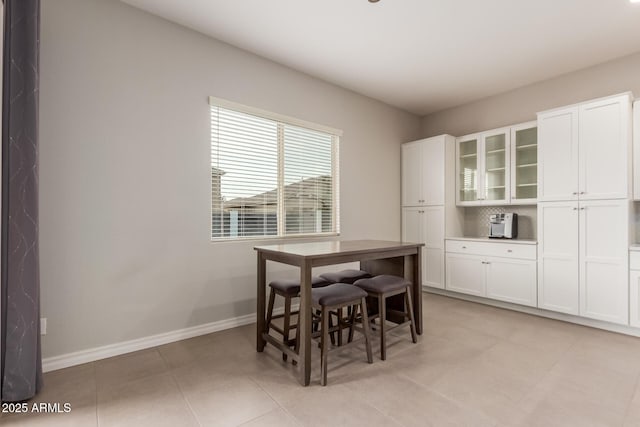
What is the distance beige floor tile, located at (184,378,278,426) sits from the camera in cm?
168

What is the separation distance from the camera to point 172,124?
272cm

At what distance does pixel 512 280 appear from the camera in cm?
365

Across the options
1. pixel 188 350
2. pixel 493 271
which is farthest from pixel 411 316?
pixel 188 350

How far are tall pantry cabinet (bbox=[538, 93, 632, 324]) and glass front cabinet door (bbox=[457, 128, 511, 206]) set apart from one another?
51 cm

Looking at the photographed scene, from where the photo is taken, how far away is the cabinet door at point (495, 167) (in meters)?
3.95

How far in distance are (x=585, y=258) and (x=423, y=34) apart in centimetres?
273

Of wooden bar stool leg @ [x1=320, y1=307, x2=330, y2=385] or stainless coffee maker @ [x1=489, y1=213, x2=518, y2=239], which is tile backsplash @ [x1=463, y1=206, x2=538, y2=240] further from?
wooden bar stool leg @ [x1=320, y1=307, x2=330, y2=385]

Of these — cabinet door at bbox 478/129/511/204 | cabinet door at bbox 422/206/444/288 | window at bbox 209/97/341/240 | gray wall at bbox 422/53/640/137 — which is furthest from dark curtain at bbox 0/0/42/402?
gray wall at bbox 422/53/640/137

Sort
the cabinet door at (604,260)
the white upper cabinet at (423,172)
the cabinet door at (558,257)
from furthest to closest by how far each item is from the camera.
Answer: the white upper cabinet at (423,172)
the cabinet door at (558,257)
the cabinet door at (604,260)

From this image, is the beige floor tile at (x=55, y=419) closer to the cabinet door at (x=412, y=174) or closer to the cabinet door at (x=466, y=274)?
the cabinet door at (x=466, y=274)

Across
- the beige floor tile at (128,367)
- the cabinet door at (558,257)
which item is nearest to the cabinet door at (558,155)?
the cabinet door at (558,257)

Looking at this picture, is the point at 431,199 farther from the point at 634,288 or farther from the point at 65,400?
→ the point at 65,400

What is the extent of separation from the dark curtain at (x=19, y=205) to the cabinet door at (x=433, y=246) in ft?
13.8

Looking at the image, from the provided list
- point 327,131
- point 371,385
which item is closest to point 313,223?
point 327,131
